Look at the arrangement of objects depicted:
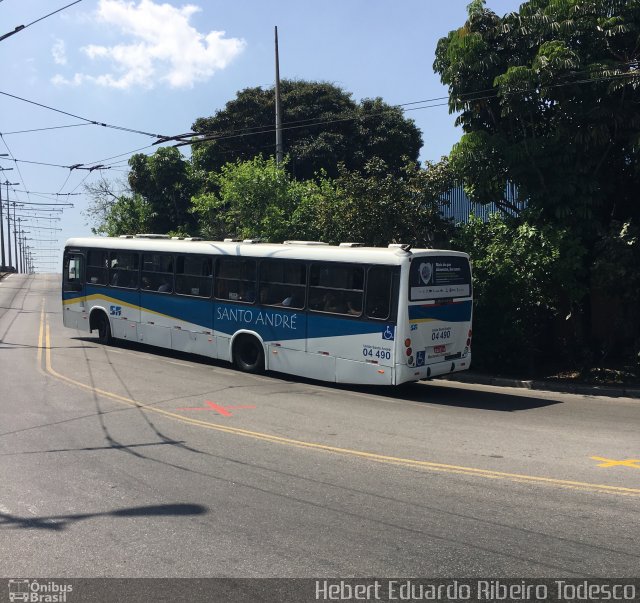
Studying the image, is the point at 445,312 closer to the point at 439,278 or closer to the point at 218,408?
the point at 439,278

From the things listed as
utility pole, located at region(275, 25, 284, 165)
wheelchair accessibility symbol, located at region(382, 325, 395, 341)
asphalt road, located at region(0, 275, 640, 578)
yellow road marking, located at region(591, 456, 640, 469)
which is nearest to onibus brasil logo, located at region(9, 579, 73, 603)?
asphalt road, located at region(0, 275, 640, 578)

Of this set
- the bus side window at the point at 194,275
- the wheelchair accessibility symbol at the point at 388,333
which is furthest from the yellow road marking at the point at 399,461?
the bus side window at the point at 194,275

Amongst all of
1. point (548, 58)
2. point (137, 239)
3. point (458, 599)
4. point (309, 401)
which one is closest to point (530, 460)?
point (458, 599)

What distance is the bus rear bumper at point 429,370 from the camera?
42.4ft

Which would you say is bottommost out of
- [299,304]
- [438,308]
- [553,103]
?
[299,304]

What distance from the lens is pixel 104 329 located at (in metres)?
20.3

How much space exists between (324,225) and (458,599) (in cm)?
1533

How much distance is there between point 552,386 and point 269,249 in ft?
21.8

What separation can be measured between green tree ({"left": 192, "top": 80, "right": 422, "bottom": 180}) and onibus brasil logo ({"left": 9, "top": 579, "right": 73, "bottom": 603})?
3261 centimetres

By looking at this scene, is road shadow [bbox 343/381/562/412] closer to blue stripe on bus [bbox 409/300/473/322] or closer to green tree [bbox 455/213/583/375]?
blue stripe on bus [bbox 409/300/473/322]

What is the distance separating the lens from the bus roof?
13375 mm

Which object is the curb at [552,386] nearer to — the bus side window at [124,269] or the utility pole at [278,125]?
the bus side window at [124,269]

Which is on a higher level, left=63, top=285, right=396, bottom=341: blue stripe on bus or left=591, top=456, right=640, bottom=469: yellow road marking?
left=63, top=285, right=396, bottom=341: blue stripe on bus

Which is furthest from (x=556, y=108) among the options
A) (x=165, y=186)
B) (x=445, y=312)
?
(x=165, y=186)
